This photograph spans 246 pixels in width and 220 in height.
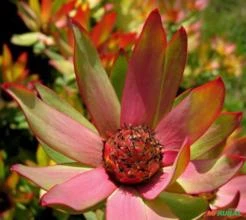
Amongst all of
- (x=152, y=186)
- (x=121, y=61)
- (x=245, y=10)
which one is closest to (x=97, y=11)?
(x=121, y=61)

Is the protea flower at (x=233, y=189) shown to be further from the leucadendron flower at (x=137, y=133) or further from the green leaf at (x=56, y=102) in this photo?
the green leaf at (x=56, y=102)

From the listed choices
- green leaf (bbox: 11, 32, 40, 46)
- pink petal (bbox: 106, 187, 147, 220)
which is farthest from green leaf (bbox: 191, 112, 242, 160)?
green leaf (bbox: 11, 32, 40, 46)

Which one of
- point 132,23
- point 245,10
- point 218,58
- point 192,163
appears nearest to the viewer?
point 192,163

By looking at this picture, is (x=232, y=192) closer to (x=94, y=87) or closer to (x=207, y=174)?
(x=207, y=174)

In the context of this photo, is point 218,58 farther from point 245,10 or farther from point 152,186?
point 245,10

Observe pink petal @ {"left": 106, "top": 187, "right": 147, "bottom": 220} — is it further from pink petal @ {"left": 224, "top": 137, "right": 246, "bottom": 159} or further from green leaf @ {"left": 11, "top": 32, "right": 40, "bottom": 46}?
green leaf @ {"left": 11, "top": 32, "right": 40, "bottom": 46}

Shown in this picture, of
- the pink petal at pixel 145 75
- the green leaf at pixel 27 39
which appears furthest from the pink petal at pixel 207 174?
the green leaf at pixel 27 39

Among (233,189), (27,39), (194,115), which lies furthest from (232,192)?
(27,39)
